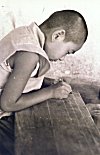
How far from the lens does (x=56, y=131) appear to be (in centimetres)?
179

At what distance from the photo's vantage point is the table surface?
5.24ft

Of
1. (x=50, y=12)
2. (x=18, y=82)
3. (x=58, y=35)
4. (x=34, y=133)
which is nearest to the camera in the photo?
(x=34, y=133)

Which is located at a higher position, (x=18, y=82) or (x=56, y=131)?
(x=18, y=82)

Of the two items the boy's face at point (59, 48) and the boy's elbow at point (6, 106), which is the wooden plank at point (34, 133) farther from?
the boy's face at point (59, 48)

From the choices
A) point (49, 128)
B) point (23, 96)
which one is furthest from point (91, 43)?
point (49, 128)

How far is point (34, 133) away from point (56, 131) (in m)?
0.12

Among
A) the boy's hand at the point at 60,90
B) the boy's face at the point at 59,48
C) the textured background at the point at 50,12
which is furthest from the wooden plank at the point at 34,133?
the textured background at the point at 50,12

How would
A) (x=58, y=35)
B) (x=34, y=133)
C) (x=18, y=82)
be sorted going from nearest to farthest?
(x=34, y=133) < (x=18, y=82) < (x=58, y=35)

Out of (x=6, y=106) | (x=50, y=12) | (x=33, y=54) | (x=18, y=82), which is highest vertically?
(x=33, y=54)

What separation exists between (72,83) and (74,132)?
230 centimetres

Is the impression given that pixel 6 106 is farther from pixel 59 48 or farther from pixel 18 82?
pixel 59 48

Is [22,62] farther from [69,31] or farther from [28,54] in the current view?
[69,31]

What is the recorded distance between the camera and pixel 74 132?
70.6 inches

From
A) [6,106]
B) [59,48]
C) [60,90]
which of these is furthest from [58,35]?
[6,106]
